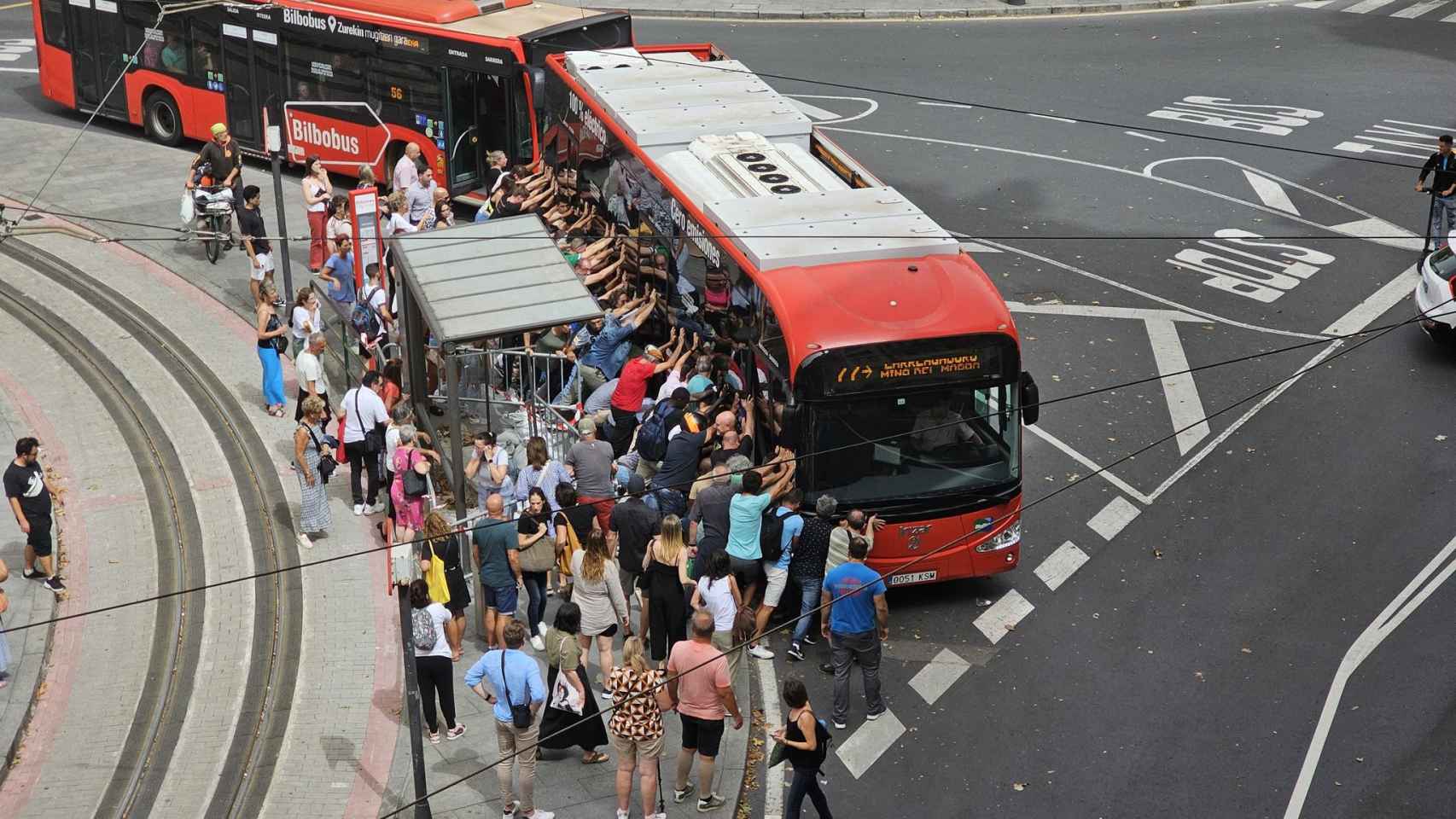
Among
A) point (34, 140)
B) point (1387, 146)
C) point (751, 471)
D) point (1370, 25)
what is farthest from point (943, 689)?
point (1370, 25)

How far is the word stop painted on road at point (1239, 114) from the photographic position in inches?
1067

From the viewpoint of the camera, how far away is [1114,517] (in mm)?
15961

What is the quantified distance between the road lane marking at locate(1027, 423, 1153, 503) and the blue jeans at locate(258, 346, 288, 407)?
8251 millimetres

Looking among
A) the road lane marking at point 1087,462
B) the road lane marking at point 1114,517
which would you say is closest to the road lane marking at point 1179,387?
the road lane marking at point 1087,462

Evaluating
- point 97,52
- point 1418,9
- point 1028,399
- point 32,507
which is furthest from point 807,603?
point 1418,9

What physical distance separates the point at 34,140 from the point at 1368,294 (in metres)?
20.4

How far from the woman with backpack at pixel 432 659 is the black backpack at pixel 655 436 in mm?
2911

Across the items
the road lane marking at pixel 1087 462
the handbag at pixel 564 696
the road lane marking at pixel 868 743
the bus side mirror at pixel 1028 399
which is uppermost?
the bus side mirror at pixel 1028 399

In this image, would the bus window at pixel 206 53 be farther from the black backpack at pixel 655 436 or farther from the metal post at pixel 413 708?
the metal post at pixel 413 708

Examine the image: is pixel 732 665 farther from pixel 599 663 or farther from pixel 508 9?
pixel 508 9

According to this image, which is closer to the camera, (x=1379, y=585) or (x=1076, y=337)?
(x=1379, y=585)

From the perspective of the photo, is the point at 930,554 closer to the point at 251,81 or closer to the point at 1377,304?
the point at 1377,304

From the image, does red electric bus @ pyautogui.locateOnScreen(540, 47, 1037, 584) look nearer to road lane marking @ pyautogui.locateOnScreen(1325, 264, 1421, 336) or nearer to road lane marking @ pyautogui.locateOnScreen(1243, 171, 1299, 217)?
road lane marking @ pyautogui.locateOnScreen(1325, 264, 1421, 336)

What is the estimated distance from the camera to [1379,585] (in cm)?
1476
